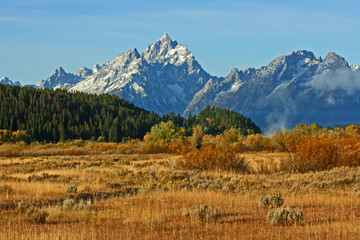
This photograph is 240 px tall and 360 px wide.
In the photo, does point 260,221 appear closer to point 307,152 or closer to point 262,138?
point 307,152

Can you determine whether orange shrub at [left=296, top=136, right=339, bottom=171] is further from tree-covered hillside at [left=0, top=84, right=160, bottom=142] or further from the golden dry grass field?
tree-covered hillside at [left=0, top=84, right=160, bottom=142]

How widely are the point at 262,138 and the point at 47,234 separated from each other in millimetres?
59327

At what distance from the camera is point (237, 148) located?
59750 mm

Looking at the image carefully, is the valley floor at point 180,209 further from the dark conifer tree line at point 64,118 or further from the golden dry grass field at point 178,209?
the dark conifer tree line at point 64,118

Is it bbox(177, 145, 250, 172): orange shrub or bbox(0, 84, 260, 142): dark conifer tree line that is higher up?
bbox(0, 84, 260, 142): dark conifer tree line

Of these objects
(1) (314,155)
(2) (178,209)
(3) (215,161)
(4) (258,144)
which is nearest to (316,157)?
(1) (314,155)

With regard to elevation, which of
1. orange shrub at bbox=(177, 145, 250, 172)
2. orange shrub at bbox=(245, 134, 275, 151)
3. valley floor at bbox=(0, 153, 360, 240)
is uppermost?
orange shrub at bbox=(245, 134, 275, 151)

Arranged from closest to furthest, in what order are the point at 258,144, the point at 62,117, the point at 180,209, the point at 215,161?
the point at 180,209 < the point at 215,161 < the point at 258,144 < the point at 62,117

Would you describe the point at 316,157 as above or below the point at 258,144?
below

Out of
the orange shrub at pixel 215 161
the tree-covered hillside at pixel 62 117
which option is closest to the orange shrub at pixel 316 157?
the orange shrub at pixel 215 161

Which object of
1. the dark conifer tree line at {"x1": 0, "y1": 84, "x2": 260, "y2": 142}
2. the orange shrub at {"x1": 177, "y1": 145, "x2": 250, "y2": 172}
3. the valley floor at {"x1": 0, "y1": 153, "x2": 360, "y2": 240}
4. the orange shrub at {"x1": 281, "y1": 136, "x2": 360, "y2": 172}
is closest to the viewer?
the valley floor at {"x1": 0, "y1": 153, "x2": 360, "y2": 240}

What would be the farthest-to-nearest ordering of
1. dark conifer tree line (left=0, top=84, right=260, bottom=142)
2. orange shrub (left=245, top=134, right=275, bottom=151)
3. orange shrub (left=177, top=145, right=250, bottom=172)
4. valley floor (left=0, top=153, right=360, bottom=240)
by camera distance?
dark conifer tree line (left=0, top=84, right=260, bottom=142) → orange shrub (left=245, top=134, right=275, bottom=151) → orange shrub (left=177, top=145, right=250, bottom=172) → valley floor (left=0, top=153, right=360, bottom=240)

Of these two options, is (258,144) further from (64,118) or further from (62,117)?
(64,118)

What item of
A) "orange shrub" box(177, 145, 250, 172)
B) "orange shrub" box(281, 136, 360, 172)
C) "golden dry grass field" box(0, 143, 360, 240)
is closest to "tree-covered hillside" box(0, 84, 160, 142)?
"orange shrub" box(177, 145, 250, 172)
